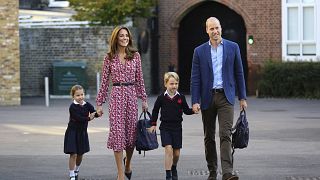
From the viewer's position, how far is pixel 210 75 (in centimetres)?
1148

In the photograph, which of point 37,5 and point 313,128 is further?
point 37,5

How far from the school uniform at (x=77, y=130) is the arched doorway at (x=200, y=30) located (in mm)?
22806

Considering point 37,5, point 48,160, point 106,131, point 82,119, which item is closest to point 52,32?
point 37,5

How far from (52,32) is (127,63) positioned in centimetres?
2278

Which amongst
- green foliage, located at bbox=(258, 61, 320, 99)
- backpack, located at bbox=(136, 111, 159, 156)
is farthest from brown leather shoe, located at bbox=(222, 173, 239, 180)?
green foliage, located at bbox=(258, 61, 320, 99)

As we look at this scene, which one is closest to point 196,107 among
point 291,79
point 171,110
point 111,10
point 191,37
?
point 171,110

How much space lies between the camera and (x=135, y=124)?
38.4 ft

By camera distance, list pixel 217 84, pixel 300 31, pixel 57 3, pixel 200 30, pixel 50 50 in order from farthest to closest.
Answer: pixel 57 3
pixel 200 30
pixel 50 50
pixel 300 31
pixel 217 84

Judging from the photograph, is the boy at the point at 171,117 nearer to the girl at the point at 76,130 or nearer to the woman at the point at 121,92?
the woman at the point at 121,92

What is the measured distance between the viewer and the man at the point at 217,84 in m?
11.4

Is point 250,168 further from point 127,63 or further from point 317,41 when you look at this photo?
point 317,41

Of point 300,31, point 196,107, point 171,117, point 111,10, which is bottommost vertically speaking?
point 171,117

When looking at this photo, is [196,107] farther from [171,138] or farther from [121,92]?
[121,92]

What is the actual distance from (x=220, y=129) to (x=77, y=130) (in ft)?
6.43
